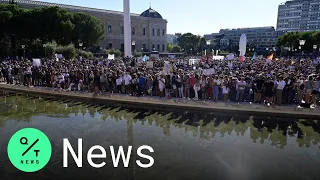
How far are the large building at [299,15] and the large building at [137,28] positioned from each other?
6924 centimetres

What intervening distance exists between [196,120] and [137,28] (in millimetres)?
55001

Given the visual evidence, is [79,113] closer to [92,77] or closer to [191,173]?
[92,77]

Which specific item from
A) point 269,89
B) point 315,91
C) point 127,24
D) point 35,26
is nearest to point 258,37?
point 127,24

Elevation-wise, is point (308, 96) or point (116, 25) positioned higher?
point (116, 25)

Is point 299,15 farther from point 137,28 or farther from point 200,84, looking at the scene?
point 200,84

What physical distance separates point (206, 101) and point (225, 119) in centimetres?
143

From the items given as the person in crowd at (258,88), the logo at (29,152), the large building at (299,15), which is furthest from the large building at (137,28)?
the large building at (299,15)

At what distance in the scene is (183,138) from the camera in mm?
7984

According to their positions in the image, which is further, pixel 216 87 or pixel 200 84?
pixel 200 84

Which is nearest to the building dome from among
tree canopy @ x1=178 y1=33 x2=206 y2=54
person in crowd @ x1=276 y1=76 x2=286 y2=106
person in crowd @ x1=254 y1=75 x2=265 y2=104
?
tree canopy @ x1=178 y1=33 x2=206 y2=54

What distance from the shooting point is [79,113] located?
10883 millimetres

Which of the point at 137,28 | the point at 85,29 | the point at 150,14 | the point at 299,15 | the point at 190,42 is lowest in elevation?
the point at 85,29

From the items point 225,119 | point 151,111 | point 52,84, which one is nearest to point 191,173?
point 225,119

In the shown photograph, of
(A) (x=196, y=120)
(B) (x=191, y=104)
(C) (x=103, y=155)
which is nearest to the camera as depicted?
(C) (x=103, y=155)
